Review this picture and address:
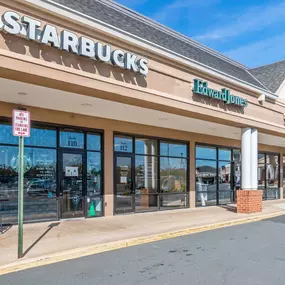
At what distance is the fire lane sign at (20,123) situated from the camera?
23.2 feet

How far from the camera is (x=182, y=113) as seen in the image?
12.3m

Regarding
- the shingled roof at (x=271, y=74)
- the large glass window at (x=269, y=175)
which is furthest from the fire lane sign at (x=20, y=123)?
the large glass window at (x=269, y=175)

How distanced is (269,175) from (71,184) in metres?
15.1

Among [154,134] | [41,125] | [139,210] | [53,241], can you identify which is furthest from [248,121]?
[53,241]

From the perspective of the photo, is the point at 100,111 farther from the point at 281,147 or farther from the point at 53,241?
the point at 281,147

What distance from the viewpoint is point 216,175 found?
61.6ft

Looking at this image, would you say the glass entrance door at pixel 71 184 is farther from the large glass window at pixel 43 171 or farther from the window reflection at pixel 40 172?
the window reflection at pixel 40 172

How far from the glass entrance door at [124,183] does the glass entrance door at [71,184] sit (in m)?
1.64

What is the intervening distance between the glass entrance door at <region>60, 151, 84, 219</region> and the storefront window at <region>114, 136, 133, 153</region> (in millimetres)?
1767

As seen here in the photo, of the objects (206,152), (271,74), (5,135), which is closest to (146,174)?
(206,152)

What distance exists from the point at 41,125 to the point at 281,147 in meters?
17.6

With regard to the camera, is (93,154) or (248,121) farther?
(248,121)

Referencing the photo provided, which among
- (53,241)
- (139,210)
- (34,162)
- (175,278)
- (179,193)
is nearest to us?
(175,278)

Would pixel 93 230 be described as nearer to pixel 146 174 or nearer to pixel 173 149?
pixel 146 174
